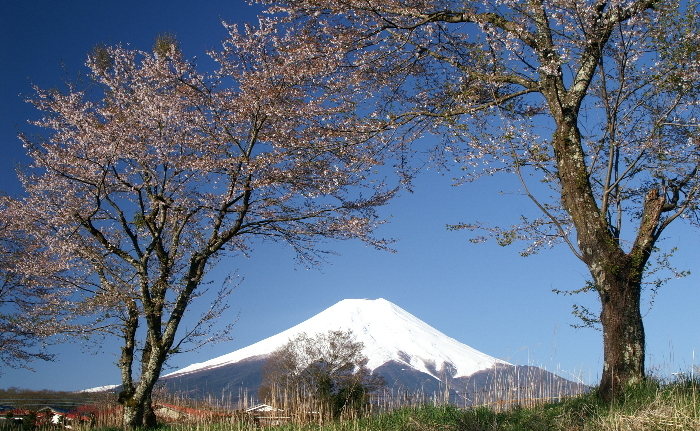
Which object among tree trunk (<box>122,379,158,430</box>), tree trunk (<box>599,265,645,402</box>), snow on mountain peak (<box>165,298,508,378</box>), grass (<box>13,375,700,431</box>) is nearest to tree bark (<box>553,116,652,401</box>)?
tree trunk (<box>599,265,645,402</box>)

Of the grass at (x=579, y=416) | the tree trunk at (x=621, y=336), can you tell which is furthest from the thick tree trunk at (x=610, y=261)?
the grass at (x=579, y=416)

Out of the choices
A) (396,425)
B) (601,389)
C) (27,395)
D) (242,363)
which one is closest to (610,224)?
(601,389)

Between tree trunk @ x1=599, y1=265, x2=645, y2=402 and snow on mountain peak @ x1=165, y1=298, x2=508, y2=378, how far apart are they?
338 feet

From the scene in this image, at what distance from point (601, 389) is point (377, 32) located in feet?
21.7

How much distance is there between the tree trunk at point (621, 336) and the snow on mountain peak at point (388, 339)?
338 ft

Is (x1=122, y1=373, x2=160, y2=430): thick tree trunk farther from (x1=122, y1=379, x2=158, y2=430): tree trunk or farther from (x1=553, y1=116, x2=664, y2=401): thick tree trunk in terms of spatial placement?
(x1=553, y1=116, x2=664, y2=401): thick tree trunk

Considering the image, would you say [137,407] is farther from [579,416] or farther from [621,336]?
[621,336]

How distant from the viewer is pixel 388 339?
493 feet

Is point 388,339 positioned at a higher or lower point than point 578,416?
lower

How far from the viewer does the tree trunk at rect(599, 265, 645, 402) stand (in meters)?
7.23

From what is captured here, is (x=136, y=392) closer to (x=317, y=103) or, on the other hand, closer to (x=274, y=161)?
(x=274, y=161)

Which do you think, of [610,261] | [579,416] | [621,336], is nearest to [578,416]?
[579,416]

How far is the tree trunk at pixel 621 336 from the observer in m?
7.23

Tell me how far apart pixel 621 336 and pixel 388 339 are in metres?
147
